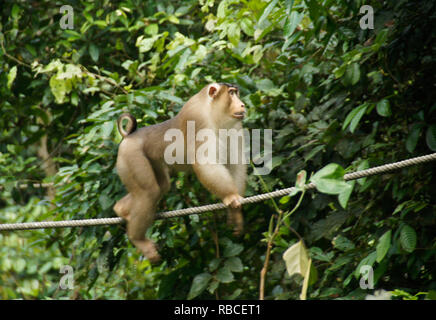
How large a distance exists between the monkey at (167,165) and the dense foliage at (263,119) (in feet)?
0.79

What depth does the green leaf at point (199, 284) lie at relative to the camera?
4684mm

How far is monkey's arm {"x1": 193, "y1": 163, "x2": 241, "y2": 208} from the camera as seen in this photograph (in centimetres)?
391

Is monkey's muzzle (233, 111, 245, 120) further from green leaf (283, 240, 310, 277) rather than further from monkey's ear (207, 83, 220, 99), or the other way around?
green leaf (283, 240, 310, 277)

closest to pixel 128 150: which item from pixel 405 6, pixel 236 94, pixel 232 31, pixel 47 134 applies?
pixel 236 94

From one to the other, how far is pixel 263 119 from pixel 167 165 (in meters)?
1.22

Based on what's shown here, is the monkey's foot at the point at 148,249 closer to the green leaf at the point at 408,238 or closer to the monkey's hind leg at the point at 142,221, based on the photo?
the monkey's hind leg at the point at 142,221

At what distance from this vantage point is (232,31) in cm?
462

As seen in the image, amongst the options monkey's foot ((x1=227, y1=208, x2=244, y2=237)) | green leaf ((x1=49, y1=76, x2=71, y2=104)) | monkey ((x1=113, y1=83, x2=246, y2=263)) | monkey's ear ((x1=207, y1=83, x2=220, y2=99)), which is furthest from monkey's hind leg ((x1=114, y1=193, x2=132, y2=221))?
green leaf ((x1=49, y1=76, x2=71, y2=104))

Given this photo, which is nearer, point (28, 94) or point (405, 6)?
point (405, 6)

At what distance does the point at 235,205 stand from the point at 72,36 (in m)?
2.99

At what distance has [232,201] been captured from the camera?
3.88 metres

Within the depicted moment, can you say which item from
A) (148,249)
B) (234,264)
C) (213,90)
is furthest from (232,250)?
(213,90)

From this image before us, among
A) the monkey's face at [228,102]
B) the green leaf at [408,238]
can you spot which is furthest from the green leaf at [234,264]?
the green leaf at [408,238]

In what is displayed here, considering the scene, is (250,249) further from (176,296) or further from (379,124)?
(379,124)
